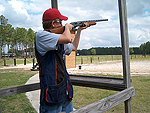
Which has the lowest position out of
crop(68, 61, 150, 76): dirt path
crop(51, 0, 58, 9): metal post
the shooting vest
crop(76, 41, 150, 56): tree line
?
crop(68, 61, 150, 76): dirt path

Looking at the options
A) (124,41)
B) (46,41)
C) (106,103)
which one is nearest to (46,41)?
(46,41)

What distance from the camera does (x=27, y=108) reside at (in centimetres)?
396

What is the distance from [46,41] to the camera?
4.16ft

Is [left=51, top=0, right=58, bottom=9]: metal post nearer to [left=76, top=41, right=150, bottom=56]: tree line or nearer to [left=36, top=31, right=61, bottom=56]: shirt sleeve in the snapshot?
[left=36, top=31, right=61, bottom=56]: shirt sleeve

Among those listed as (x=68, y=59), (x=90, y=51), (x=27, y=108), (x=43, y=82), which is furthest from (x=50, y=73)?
(x=90, y=51)

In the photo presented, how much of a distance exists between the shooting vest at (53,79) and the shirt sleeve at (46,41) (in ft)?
0.28

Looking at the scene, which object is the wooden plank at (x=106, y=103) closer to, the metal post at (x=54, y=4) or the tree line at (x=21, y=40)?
the metal post at (x=54, y=4)

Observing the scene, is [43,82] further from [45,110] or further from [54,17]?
[54,17]

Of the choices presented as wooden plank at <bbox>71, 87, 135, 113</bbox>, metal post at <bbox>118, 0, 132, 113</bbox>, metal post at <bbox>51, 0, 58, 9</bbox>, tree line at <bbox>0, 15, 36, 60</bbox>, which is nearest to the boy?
wooden plank at <bbox>71, 87, 135, 113</bbox>

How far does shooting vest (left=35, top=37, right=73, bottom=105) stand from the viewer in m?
1.28

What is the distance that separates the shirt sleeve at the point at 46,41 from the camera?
126 cm

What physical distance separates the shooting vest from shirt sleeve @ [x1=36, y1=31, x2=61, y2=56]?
9 centimetres

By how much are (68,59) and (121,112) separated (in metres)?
14.5

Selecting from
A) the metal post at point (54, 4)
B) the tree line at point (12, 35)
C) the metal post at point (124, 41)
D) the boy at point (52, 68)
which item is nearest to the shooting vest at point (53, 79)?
the boy at point (52, 68)
